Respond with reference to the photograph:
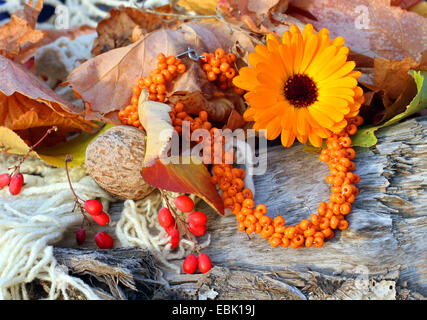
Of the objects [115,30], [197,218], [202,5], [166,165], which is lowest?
[197,218]

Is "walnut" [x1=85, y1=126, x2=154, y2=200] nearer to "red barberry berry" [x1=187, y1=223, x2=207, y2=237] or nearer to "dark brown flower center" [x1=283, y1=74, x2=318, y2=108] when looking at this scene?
"red barberry berry" [x1=187, y1=223, x2=207, y2=237]

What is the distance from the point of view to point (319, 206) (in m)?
0.91

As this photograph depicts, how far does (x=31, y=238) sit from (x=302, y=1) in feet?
2.74

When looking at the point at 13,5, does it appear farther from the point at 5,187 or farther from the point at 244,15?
the point at 244,15

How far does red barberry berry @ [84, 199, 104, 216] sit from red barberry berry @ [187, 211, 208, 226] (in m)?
0.19

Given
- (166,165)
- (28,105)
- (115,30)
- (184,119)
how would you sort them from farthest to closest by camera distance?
1. (115,30)
2. (28,105)
3. (184,119)
4. (166,165)

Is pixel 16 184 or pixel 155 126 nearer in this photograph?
pixel 155 126

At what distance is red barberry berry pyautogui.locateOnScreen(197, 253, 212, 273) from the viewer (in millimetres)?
877

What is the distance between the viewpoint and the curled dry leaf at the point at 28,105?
1.00 meters

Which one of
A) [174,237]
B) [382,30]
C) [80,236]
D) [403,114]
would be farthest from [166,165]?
[382,30]

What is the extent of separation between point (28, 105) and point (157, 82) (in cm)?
33

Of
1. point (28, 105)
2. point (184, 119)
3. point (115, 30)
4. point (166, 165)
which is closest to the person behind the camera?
point (166, 165)

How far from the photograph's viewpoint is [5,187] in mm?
1031

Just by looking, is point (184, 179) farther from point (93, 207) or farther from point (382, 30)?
point (382, 30)
